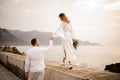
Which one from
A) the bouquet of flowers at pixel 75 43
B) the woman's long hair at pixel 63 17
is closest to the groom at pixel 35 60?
the woman's long hair at pixel 63 17

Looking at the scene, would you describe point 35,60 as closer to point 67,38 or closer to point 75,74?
point 75,74

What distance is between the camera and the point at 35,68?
596cm

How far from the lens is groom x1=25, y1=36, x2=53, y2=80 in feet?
19.3

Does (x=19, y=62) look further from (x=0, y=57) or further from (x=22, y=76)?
(x=0, y=57)

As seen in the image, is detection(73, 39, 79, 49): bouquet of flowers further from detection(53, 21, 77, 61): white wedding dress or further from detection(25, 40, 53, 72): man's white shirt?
detection(25, 40, 53, 72): man's white shirt

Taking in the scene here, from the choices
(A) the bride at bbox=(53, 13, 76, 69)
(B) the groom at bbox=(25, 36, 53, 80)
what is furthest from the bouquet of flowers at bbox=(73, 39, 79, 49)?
(B) the groom at bbox=(25, 36, 53, 80)

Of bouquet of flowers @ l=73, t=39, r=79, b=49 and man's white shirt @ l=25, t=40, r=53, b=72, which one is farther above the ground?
bouquet of flowers @ l=73, t=39, r=79, b=49

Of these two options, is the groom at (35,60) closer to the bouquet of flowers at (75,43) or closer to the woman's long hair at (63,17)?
the woman's long hair at (63,17)

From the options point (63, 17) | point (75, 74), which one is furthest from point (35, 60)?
point (63, 17)

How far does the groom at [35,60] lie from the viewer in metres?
5.89

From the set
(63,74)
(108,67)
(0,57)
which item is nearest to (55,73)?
(63,74)

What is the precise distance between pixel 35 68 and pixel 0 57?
48.2ft

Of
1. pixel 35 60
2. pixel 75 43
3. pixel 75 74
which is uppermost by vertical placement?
pixel 75 43

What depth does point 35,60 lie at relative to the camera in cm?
596
